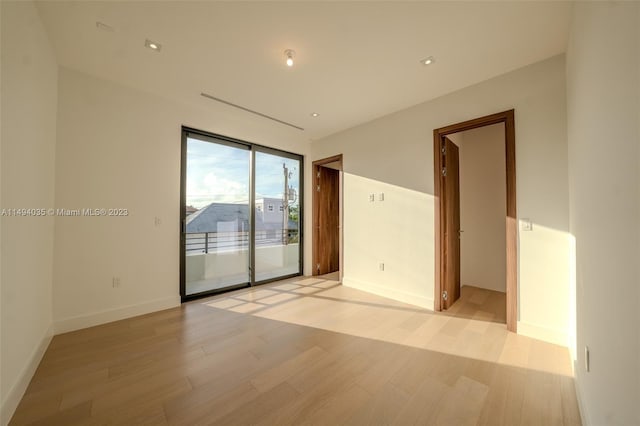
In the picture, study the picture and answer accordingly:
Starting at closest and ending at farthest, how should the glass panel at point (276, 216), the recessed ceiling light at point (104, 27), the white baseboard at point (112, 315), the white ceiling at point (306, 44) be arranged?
1. the white ceiling at point (306, 44)
2. the recessed ceiling light at point (104, 27)
3. the white baseboard at point (112, 315)
4. the glass panel at point (276, 216)

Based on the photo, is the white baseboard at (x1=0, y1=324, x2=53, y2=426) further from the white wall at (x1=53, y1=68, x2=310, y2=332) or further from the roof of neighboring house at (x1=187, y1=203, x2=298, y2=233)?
the roof of neighboring house at (x1=187, y1=203, x2=298, y2=233)

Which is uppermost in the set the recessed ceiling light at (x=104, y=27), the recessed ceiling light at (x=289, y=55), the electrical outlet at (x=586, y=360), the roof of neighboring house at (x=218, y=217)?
the recessed ceiling light at (x=104, y=27)

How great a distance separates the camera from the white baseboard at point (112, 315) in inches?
94.8

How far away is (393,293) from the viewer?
3.41 meters

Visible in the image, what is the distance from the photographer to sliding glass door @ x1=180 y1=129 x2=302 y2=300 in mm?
3404

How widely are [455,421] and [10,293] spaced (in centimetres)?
277

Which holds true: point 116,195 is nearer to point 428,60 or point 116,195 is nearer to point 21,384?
point 21,384

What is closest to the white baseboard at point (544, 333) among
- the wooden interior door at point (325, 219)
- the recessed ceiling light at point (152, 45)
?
the wooden interior door at point (325, 219)

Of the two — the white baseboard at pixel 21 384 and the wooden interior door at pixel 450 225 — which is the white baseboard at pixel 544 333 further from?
the white baseboard at pixel 21 384

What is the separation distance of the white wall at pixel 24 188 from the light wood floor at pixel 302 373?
270 mm

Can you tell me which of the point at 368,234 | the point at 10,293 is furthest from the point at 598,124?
the point at 10,293

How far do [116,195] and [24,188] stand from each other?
1.05m

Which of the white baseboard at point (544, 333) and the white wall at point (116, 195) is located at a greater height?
the white wall at point (116, 195)

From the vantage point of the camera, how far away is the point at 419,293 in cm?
314
